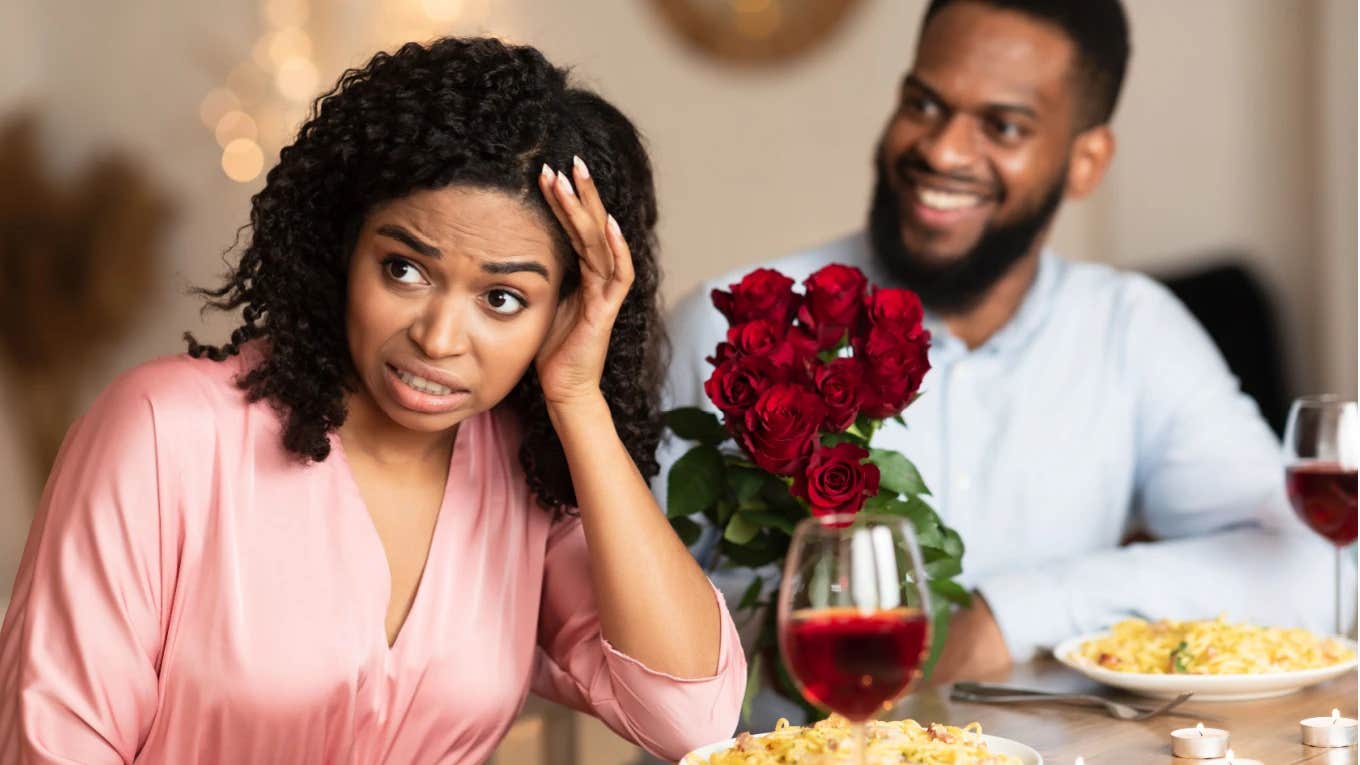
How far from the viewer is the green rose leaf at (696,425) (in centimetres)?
183

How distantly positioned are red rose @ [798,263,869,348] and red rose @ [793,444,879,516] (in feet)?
0.43

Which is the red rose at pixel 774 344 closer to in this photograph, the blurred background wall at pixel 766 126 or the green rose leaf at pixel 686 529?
the green rose leaf at pixel 686 529

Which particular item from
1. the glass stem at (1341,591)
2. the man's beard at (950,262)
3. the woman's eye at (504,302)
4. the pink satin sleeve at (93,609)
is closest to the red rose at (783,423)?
the woman's eye at (504,302)

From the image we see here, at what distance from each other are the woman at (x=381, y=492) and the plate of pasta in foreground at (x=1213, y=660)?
46 cm

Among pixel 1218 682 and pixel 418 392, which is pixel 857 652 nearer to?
pixel 418 392

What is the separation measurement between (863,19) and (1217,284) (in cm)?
116

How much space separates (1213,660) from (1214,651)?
2 cm

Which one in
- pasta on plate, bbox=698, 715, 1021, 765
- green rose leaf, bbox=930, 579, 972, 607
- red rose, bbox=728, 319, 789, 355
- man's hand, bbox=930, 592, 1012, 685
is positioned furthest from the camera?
man's hand, bbox=930, 592, 1012, 685

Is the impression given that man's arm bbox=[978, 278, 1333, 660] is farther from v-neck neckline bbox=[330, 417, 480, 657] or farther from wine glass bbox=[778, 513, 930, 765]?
wine glass bbox=[778, 513, 930, 765]

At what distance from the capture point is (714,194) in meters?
4.01

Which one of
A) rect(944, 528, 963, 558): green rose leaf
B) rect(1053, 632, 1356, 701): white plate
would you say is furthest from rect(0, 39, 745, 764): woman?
rect(1053, 632, 1356, 701): white plate

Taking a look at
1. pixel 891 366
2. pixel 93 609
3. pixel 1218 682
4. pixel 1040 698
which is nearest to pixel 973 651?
pixel 1040 698

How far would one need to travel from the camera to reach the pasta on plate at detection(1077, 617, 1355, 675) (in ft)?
5.54

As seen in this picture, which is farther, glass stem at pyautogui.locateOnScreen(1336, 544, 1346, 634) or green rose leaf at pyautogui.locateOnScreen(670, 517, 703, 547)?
glass stem at pyautogui.locateOnScreen(1336, 544, 1346, 634)
